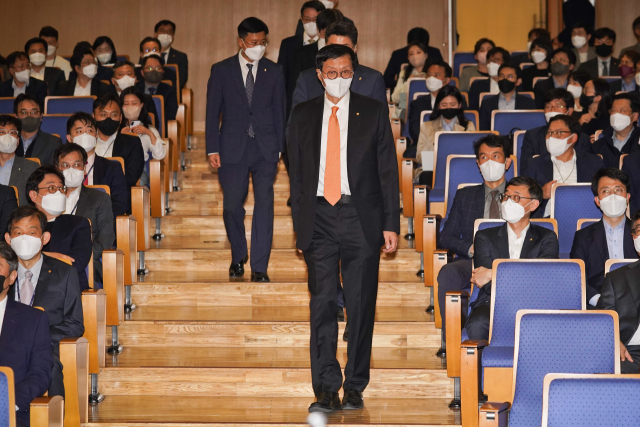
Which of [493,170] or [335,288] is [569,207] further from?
[335,288]

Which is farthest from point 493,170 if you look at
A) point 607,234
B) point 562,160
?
point 562,160

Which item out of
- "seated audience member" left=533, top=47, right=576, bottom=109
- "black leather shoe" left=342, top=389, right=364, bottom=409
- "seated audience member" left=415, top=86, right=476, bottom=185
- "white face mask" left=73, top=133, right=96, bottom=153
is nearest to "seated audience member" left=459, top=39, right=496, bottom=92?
"seated audience member" left=533, top=47, right=576, bottom=109

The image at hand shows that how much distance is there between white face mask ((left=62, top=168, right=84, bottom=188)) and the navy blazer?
744 mm

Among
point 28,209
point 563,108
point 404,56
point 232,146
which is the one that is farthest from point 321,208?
point 404,56

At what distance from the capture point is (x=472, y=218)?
4293mm

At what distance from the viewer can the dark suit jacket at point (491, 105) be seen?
6.30 m

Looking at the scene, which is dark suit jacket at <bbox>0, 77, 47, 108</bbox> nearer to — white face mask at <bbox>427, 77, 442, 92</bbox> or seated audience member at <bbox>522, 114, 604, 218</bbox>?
white face mask at <bbox>427, 77, 442, 92</bbox>

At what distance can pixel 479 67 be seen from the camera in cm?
742

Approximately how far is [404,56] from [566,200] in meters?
3.41

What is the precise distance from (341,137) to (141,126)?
2474 millimetres

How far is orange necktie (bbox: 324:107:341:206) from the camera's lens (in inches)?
129

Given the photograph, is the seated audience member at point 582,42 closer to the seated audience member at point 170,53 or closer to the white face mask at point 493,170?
the seated audience member at point 170,53

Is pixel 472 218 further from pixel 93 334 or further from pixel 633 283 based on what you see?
pixel 93 334

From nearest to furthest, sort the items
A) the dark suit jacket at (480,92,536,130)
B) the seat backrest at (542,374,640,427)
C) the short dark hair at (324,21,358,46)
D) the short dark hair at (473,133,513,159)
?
the seat backrest at (542,374,640,427), the short dark hair at (324,21,358,46), the short dark hair at (473,133,513,159), the dark suit jacket at (480,92,536,130)
